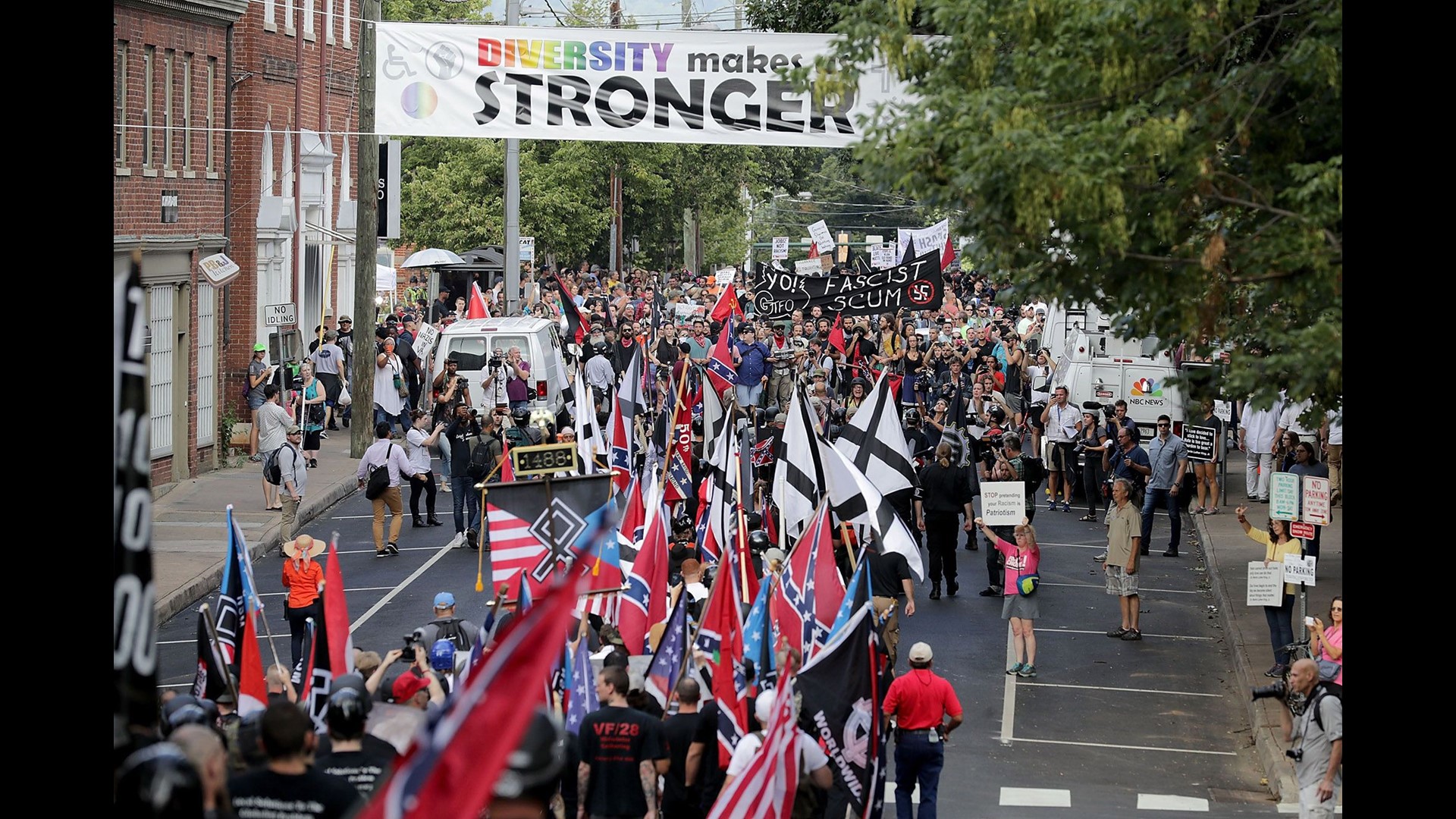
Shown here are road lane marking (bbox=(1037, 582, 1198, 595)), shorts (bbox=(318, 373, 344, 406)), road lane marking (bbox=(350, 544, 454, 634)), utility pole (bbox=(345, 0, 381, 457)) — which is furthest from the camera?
shorts (bbox=(318, 373, 344, 406))

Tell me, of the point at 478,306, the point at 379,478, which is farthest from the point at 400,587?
the point at 478,306

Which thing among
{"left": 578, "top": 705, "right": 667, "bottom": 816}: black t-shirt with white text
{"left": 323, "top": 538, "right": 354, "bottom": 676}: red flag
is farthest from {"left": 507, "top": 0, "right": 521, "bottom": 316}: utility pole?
{"left": 578, "top": 705, "right": 667, "bottom": 816}: black t-shirt with white text

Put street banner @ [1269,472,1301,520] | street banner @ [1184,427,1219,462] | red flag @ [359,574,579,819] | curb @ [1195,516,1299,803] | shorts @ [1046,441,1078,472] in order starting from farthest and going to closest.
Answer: shorts @ [1046,441,1078,472], street banner @ [1184,427,1219,462], street banner @ [1269,472,1301,520], curb @ [1195,516,1299,803], red flag @ [359,574,579,819]

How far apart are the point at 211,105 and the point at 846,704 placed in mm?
22999

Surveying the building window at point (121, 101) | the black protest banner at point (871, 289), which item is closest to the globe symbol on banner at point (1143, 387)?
the black protest banner at point (871, 289)

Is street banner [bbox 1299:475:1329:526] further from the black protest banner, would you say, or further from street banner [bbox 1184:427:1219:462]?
the black protest banner

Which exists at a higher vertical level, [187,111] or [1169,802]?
[187,111]

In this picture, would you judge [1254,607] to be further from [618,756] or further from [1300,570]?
[618,756]

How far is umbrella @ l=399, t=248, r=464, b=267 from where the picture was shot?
44.2 metres

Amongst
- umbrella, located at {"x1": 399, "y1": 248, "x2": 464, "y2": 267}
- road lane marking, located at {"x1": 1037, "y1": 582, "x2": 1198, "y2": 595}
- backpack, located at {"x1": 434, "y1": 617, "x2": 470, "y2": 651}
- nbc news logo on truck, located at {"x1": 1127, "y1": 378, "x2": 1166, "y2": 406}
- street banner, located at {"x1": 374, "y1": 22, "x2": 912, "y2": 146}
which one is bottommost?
road lane marking, located at {"x1": 1037, "y1": 582, "x2": 1198, "y2": 595}

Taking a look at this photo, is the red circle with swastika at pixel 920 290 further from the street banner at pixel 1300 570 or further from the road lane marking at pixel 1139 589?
the street banner at pixel 1300 570

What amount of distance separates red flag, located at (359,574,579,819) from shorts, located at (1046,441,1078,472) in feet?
71.7

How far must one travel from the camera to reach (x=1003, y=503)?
17.0 meters
